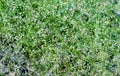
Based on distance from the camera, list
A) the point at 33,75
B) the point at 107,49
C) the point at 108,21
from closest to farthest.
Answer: the point at 33,75, the point at 107,49, the point at 108,21

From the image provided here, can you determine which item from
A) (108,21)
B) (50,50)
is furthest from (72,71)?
(108,21)

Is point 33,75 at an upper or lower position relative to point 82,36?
lower

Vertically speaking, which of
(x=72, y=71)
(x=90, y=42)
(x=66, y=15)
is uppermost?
(x=66, y=15)

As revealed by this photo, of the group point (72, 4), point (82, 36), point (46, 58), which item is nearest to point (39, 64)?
point (46, 58)

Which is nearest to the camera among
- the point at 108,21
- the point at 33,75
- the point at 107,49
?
the point at 33,75

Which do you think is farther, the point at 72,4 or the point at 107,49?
the point at 72,4

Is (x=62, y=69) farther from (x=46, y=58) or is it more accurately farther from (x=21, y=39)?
(x=21, y=39)
